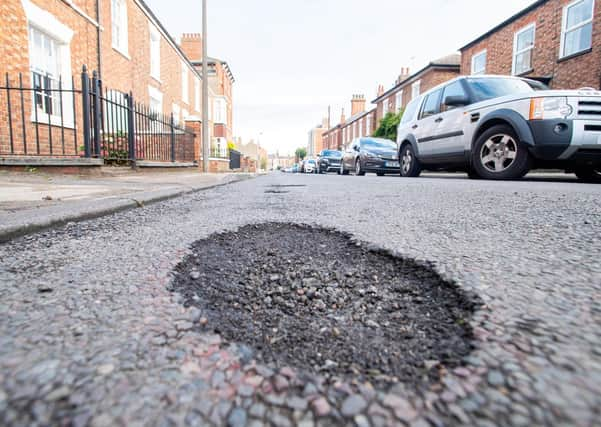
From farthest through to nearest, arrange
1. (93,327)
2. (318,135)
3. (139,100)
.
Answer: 1. (318,135)
2. (139,100)
3. (93,327)

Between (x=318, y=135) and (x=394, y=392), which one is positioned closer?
(x=394, y=392)

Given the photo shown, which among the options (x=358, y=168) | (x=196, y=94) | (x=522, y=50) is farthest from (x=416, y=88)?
(x=196, y=94)

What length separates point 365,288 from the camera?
3.81 feet

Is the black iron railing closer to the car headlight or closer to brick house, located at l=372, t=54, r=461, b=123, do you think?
the car headlight

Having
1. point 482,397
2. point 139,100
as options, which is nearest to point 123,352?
point 482,397

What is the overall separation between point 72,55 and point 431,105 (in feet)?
28.5

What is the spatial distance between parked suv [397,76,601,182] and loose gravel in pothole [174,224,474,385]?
4.83 meters

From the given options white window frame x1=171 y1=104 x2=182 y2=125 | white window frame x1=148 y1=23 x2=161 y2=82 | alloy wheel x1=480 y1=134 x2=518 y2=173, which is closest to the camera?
alloy wheel x1=480 y1=134 x2=518 y2=173

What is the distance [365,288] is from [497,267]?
44 centimetres

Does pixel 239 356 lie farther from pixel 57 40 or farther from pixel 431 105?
pixel 57 40

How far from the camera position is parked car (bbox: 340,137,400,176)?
12508mm

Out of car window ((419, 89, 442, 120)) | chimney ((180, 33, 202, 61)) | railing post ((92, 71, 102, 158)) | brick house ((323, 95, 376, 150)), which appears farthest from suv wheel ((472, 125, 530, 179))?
brick house ((323, 95, 376, 150))

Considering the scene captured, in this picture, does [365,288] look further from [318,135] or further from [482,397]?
[318,135]

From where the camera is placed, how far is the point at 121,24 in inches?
497
